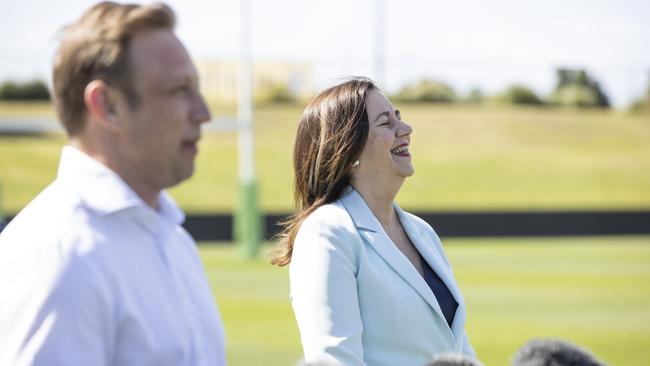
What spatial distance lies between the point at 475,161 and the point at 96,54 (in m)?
40.6

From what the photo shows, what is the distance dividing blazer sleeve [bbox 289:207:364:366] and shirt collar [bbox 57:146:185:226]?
968 mm

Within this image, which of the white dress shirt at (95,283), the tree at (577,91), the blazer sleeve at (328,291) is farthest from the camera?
the tree at (577,91)

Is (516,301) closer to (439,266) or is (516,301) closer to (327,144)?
(439,266)

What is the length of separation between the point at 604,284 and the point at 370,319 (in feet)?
44.0

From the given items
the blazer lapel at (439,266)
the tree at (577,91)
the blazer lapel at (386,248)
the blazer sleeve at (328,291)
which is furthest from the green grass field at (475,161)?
the blazer sleeve at (328,291)

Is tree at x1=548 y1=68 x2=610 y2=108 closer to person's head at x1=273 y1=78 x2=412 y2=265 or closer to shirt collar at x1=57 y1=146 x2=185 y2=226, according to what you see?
person's head at x1=273 y1=78 x2=412 y2=265

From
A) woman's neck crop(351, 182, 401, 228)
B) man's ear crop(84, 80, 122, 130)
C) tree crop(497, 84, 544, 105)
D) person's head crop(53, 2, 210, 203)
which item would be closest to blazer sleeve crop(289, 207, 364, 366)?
woman's neck crop(351, 182, 401, 228)

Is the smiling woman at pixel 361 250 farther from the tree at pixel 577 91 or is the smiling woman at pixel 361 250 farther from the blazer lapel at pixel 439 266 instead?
the tree at pixel 577 91

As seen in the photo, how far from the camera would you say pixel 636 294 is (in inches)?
559

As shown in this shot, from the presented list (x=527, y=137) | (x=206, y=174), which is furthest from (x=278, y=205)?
(x=527, y=137)

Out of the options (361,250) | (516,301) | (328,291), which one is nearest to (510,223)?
(516,301)

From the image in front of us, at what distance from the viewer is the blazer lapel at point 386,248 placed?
112 inches

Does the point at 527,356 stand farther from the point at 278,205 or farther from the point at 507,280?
the point at 278,205

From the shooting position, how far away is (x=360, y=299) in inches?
109
